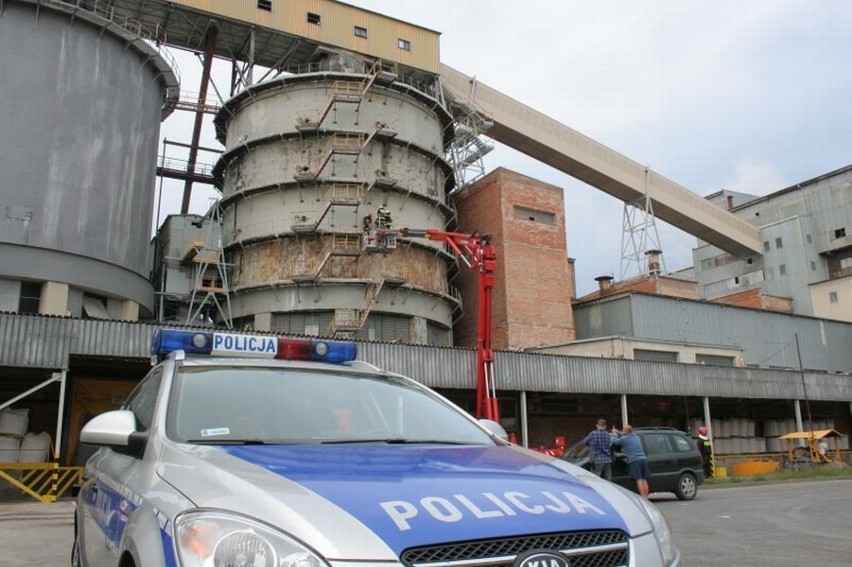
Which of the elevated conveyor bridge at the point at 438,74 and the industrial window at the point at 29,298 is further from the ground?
the elevated conveyor bridge at the point at 438,74

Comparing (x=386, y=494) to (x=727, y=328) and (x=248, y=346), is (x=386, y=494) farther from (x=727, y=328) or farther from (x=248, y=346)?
(x=727, y=328)

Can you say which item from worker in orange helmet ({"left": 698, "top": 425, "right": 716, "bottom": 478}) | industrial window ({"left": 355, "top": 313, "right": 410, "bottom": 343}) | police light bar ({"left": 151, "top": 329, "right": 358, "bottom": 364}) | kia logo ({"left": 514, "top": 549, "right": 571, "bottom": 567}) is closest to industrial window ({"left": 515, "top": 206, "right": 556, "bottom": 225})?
industrial window ({"left": 355, "top": 313, "right": 410, "bottom": 343})

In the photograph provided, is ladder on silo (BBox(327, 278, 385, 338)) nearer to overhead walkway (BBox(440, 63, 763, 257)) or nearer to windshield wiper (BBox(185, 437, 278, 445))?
overhead walkway (BBox(440, 63, 763, 257))

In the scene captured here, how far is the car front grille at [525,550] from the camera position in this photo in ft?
7.43

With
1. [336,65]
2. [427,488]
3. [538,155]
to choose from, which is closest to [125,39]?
[336,65]

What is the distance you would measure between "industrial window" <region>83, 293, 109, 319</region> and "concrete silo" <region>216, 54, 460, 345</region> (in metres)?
6.11

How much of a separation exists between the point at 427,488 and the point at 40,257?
92.0 ft

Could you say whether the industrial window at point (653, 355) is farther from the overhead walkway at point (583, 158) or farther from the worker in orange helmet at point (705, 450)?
the overhead walkway at point (583, 158)

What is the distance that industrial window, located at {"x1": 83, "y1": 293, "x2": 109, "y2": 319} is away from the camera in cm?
2723

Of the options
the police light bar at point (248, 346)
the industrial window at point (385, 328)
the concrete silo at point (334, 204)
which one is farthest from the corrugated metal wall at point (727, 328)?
the police light bar at point (248, 346)

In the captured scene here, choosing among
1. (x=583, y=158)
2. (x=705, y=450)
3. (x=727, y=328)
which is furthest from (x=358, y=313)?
(x=727, y=328)

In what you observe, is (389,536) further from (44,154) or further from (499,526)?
(44,154)

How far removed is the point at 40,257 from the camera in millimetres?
26406

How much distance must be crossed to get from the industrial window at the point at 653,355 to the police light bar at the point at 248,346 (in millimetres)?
30836
